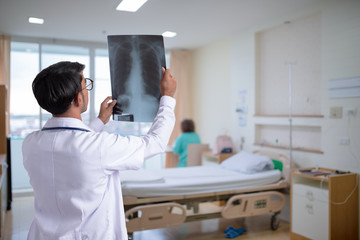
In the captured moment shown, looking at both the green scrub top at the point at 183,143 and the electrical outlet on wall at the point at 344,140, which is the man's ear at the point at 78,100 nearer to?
the electrical outlet on wall at the point at 344,140

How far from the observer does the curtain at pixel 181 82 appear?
592cm

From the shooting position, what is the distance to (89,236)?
116 cm

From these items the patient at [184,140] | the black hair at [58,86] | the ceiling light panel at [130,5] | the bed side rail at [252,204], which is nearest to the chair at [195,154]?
the patient at [184,140]

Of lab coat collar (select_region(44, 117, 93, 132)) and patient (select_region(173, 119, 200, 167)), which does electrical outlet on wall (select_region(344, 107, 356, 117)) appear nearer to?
patient (select_region(173, 119, 200, 167))

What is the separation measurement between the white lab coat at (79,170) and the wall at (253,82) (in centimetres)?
264

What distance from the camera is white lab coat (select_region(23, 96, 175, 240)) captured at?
1.09 metres

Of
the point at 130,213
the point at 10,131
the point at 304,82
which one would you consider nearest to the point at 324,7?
the point at 304,82

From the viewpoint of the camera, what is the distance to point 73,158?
3.58ft

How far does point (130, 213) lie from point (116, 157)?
200 centimetres

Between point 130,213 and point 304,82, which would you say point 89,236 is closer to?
point 130,213

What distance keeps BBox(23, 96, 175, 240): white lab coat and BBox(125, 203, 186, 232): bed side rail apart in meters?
1.84

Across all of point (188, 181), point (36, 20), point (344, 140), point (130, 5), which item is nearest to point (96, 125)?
point (188, 181)

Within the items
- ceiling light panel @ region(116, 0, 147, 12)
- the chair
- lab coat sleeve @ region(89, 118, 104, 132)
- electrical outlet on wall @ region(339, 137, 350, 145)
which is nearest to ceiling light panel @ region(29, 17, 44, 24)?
ceiling light panel @ region(116, 0, 147, 12)

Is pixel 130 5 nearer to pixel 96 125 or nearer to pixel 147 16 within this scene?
pixel 147 16
